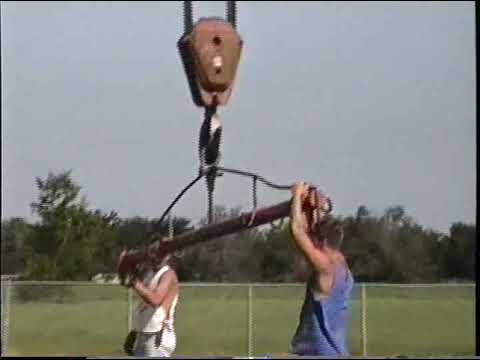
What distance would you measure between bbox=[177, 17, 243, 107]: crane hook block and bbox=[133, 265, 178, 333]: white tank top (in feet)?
Result: 1.88

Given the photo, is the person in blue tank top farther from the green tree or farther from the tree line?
the green tree

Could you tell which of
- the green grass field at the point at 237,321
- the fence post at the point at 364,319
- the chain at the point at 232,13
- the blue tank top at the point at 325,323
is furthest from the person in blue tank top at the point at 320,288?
the fence post at the point at 364,319

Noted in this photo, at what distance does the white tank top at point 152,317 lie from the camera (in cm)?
302

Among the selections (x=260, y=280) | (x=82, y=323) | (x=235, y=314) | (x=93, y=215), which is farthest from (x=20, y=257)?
(x=235, y=314)

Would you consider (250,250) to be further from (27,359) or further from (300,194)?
(27,359)

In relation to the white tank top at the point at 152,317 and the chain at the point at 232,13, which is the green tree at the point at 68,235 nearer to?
the white tank top at the point at 152,317

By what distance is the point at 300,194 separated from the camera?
2.86m

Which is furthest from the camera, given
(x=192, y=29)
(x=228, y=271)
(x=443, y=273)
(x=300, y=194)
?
(x=443, y=273)

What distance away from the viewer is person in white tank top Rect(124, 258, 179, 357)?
9.75ft

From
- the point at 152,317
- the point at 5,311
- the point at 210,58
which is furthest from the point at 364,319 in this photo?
the point at 210,58

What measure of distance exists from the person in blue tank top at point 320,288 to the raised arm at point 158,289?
401 millimetres

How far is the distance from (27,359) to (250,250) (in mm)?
795

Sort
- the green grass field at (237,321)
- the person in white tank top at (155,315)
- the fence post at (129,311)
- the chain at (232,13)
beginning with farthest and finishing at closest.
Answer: the green grass field at (237,321), the fence post at (129,311), the person in white tank top at (155,315), the chain at (232,13)

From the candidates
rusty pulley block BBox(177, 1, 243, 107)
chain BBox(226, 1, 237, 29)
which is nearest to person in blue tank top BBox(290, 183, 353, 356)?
rusty pulley block BBox(177, 1, 243, 107)
